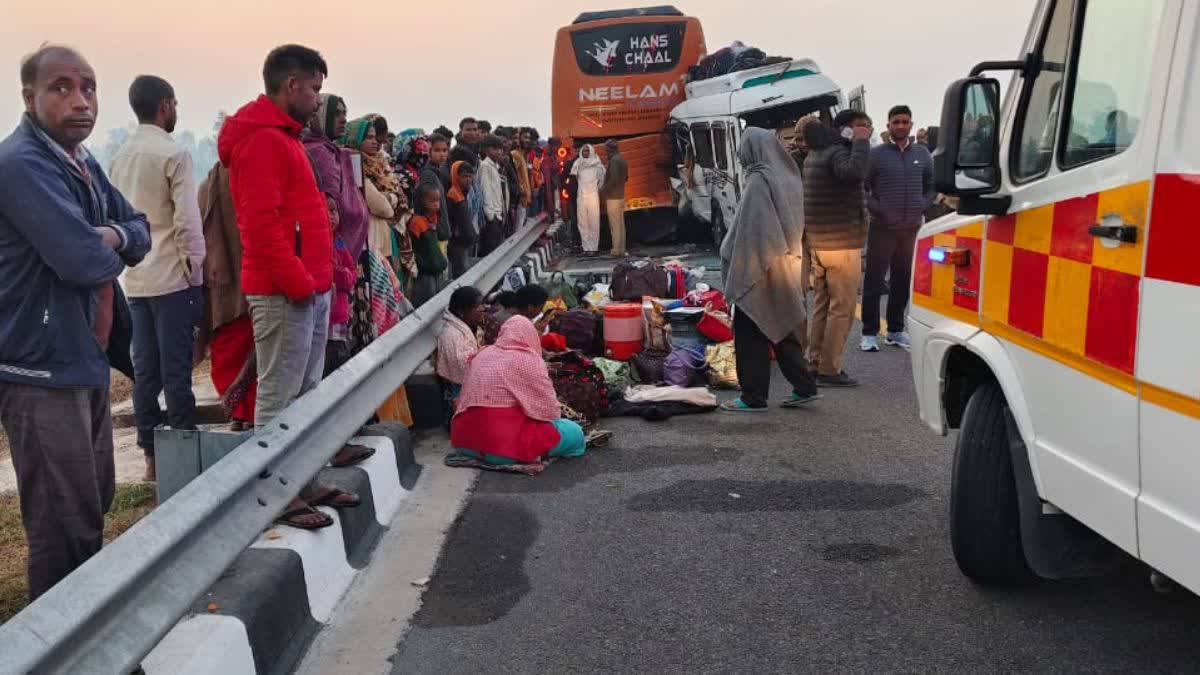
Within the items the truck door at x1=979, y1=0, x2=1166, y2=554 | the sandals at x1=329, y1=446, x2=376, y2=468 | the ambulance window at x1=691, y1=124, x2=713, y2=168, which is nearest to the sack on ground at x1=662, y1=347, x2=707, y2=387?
the sandals at x1=329, y1=446, x2=376, y2=468

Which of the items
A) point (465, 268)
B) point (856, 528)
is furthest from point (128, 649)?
point (465, 268)

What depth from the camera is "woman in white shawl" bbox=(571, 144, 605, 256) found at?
17.9m

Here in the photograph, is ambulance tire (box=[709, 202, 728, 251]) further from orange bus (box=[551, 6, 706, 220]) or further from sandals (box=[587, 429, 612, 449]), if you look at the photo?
sandals (box=[587, 429, 612, 449])

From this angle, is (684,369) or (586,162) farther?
(586,162)

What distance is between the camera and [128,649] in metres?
2.46

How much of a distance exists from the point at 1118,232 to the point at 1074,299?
0.30 m

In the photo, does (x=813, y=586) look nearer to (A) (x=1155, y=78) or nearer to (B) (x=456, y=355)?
(A) (x=1155, y=78)

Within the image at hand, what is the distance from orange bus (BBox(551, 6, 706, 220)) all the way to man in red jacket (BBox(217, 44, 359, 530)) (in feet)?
48.2

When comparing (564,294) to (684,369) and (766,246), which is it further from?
(766,246)

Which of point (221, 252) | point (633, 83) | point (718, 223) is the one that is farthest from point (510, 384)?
point (633, 83)

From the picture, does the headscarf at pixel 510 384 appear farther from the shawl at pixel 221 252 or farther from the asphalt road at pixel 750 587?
the shawl at pixel 221 252

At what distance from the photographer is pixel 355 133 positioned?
6.83 m

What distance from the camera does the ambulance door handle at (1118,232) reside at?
8.48 feet

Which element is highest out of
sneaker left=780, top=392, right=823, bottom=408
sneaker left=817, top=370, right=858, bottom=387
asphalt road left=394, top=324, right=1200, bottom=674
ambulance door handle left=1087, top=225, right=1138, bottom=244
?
ambulance door handle left=1087, top=225, right=1138, bottom=244
